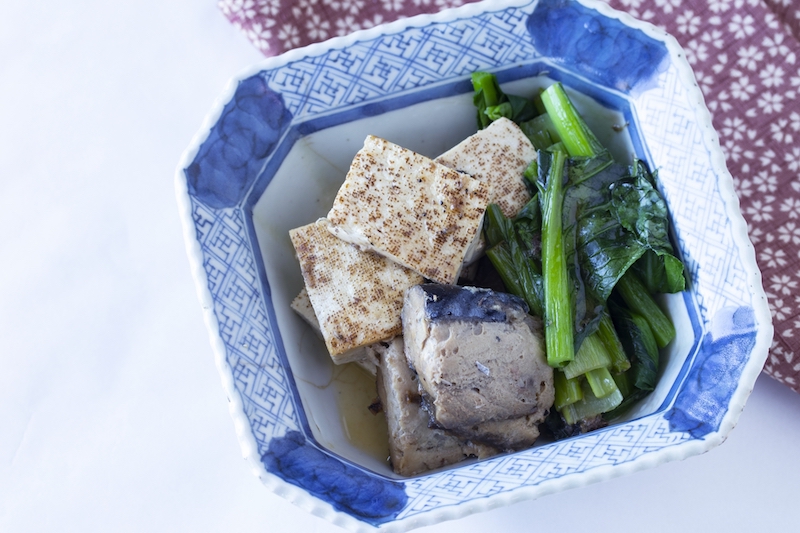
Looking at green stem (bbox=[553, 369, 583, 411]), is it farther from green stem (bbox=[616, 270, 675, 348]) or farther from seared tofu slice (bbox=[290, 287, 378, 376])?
seared tofu slice (bbox=[290, 287, 378, 376])

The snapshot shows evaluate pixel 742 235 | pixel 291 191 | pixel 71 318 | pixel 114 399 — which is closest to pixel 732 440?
pixel 742 235

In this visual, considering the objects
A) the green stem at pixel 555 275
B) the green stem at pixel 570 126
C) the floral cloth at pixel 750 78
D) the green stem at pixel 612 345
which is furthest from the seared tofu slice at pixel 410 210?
the floral cloth at pixel 750 78

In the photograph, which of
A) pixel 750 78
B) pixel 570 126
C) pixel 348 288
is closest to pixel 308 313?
pixel 348 288

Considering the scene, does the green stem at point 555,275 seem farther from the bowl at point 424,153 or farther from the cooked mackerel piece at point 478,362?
the bowl at point 424,153

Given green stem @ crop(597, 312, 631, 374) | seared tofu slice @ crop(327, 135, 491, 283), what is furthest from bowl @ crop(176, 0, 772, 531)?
seared tofu slice @ crop(327, 135, 491, 283)

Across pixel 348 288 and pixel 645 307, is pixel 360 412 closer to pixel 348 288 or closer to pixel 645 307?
pixel 348 288
